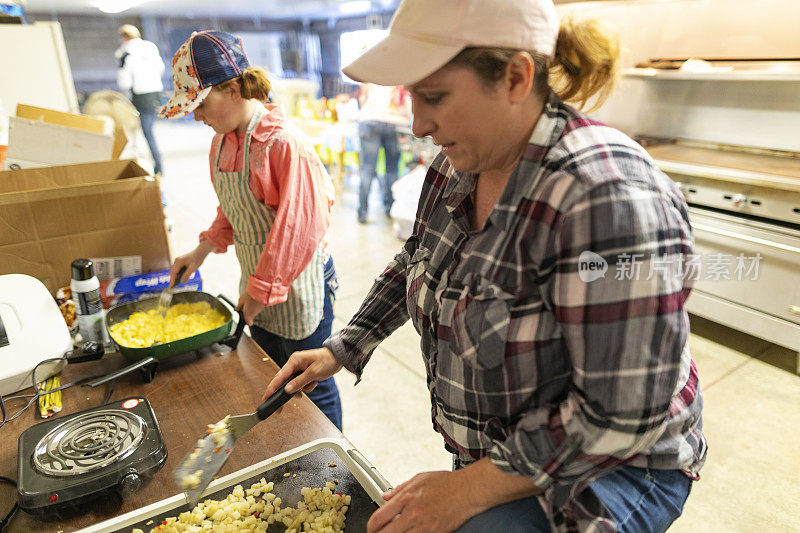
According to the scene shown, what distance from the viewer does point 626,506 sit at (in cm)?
80

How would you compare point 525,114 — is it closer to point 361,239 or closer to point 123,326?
point 123,326

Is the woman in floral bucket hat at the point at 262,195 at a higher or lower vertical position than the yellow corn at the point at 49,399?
higher

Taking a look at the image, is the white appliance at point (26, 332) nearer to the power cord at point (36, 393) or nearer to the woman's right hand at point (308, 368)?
the power cord at point (36, 393)

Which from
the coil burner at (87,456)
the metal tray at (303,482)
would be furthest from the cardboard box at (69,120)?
the metal tray at (303,482)

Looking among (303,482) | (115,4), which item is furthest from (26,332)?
(115,4)

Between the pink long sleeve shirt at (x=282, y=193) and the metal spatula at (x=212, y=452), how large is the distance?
47cm

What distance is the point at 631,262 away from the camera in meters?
0.64

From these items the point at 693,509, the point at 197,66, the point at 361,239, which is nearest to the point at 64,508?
the point at 197,66

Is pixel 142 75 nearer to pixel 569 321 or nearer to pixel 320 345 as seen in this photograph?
pixel 320 345

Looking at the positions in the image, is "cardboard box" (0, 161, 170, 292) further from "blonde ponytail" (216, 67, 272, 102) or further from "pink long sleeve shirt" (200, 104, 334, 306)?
"blonde ponytail" (216, 67, 272, 102)

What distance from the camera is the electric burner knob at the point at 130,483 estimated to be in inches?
37.1

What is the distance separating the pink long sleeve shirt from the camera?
1.48m

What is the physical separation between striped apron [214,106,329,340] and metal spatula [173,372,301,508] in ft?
2.14

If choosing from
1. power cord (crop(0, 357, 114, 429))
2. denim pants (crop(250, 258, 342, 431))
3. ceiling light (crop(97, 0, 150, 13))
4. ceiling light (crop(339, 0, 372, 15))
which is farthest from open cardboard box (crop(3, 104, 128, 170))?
ceiling light (crop(97, 0, 150, 13))
